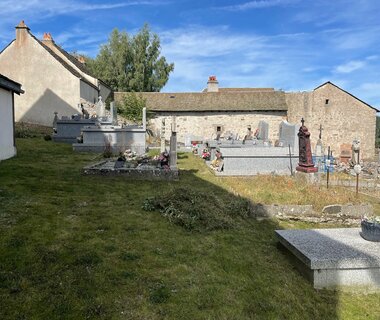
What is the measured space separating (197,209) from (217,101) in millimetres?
27000

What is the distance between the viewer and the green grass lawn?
429cm

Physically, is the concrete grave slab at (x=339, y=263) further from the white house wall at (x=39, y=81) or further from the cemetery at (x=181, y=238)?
the white house wall at (x=39, y=81)

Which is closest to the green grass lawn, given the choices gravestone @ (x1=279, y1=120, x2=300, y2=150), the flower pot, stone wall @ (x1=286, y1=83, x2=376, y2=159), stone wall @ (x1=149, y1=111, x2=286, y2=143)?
the flower pot

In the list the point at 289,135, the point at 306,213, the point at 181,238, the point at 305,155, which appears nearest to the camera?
the point at 181,238

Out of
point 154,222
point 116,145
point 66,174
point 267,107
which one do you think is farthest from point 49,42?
point 154,222

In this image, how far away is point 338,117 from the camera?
3169 centimetres

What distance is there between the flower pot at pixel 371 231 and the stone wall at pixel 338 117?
26502mm

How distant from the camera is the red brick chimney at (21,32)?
1093 inches

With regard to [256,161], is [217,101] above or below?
above

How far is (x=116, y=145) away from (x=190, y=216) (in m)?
12.0

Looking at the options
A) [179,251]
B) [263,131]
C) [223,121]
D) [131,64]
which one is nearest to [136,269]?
[179,251]

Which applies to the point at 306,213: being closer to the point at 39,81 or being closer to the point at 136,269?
the point at 136,269

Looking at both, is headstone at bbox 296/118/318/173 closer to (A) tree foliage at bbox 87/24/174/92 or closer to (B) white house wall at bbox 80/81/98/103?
(B) white house wall at bbox 80/81/98/103

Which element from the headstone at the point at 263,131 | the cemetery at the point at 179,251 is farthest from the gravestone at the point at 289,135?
the cemetery at the point at 179,251
